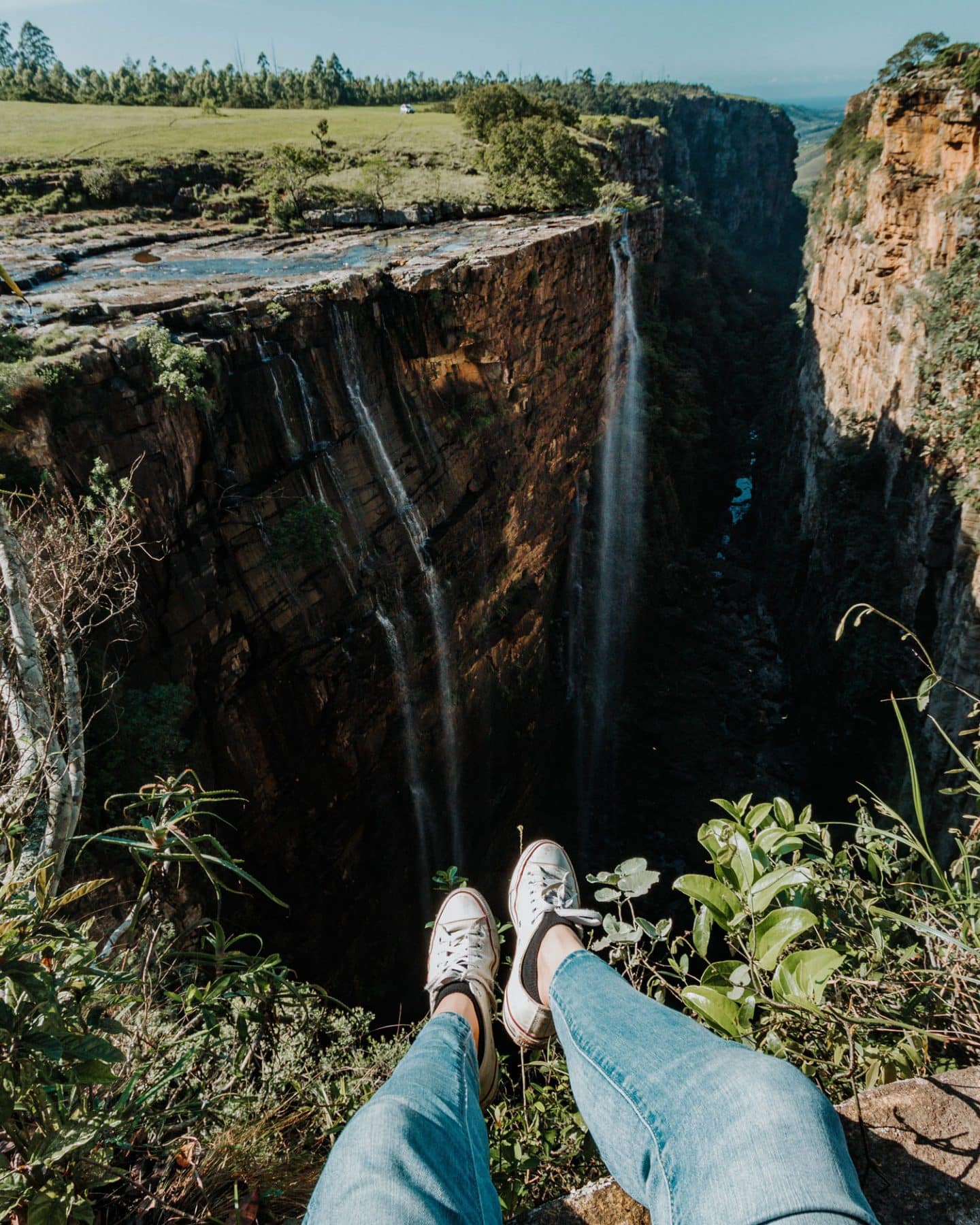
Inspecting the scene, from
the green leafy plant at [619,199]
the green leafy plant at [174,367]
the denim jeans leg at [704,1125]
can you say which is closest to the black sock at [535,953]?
the denim jeans leg at [704,1125]

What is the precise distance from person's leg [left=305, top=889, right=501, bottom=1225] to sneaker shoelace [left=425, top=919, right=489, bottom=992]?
1.61ft

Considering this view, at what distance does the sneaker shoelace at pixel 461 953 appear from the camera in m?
2.86

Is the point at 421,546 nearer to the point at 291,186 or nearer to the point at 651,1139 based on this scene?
the point at 651,1139

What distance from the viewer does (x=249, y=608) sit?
7867mm

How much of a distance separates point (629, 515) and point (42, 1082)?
18391 mm

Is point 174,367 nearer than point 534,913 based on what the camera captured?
No

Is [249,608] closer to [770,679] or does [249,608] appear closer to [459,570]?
[459,570]

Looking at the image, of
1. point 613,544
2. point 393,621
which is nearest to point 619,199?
point 613,544

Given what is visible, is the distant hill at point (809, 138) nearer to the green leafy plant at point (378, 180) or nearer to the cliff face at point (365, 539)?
the green leafy plant at point (378, 180)

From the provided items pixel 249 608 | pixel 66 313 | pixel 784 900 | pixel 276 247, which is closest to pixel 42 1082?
pixel 784 900

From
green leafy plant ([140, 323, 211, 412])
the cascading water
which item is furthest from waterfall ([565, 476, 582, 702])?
green leafy plant ([140, 323, 211, 412])

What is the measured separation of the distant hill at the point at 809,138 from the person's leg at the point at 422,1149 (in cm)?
7824

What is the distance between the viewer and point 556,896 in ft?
10.6

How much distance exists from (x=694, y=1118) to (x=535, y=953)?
143cm
